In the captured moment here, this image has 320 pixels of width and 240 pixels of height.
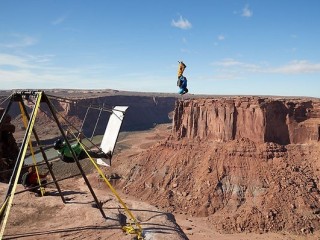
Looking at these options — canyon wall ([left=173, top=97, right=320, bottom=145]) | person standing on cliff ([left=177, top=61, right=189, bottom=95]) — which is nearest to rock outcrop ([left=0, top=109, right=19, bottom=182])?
person standing on cliff ([left=177, top=61, right=189, bottom=95])

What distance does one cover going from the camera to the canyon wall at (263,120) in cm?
3844

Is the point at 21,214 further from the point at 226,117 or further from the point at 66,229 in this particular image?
the point at 226,117

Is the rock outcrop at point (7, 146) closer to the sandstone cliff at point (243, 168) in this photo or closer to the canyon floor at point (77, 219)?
the canyon floor at point (77, 219)

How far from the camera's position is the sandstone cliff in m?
32.9

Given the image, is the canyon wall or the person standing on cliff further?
the canyon wall

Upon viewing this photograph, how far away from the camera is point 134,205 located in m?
12.3

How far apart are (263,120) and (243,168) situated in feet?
19.4

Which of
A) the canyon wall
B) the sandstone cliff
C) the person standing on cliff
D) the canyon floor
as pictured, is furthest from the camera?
the canyon wall

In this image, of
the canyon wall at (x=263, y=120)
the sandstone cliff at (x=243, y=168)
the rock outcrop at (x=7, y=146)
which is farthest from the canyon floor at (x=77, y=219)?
the canyon wall at (x=263, y=120)

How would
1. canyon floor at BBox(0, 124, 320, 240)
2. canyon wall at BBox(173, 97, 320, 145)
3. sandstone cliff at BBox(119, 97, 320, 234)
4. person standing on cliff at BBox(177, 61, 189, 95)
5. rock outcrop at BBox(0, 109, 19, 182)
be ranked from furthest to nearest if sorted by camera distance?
canyon wall at BBox(173, 97, 320, 145)
sandstone cliff at BBox(119, 97, 320, 234)
rock outcrop at BBox(0, 109, 19, 182)
person standing on cliff at BBox(177, 61, 189, 95)
canyon floor at BBox(0, 124, 320, 240)

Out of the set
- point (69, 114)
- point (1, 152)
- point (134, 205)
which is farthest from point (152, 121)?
point (134, 205)

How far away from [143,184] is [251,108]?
1644 cm

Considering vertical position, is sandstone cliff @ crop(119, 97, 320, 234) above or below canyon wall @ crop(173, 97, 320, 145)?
below

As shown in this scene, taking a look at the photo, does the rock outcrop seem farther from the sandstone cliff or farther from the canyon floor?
the sandstone cliff
